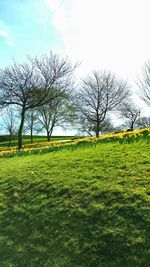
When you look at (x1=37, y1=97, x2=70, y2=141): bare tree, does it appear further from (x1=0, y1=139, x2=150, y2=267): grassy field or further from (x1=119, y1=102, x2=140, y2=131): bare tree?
(x1=0, y1=139, x2=150, y2=267): grassy field

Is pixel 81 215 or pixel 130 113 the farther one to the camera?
pixel 130 113

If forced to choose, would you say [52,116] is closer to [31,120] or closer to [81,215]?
[31,120]

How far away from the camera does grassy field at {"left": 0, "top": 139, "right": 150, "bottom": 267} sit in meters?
4.43

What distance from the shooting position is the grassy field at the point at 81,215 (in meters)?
4.43

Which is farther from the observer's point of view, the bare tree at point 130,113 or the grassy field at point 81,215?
the bare tree at point 130,113

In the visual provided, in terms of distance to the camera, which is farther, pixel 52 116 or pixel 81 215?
pixel 52 116

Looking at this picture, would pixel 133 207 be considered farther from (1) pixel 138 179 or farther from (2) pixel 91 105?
(2) pixel 91 105

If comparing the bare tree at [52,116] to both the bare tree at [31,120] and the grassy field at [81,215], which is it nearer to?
the bare tree at [31,120]

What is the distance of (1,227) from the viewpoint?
5984 millimetres

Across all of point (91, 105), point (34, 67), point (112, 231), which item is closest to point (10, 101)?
point (34, 67)

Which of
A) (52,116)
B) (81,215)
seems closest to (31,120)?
(52,116)

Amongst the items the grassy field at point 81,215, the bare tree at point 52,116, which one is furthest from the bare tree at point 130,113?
the grassy field at point 81,215

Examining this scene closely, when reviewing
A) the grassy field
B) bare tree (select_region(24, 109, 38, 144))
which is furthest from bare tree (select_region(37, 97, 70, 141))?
the grassy field

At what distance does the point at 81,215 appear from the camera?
543cm
